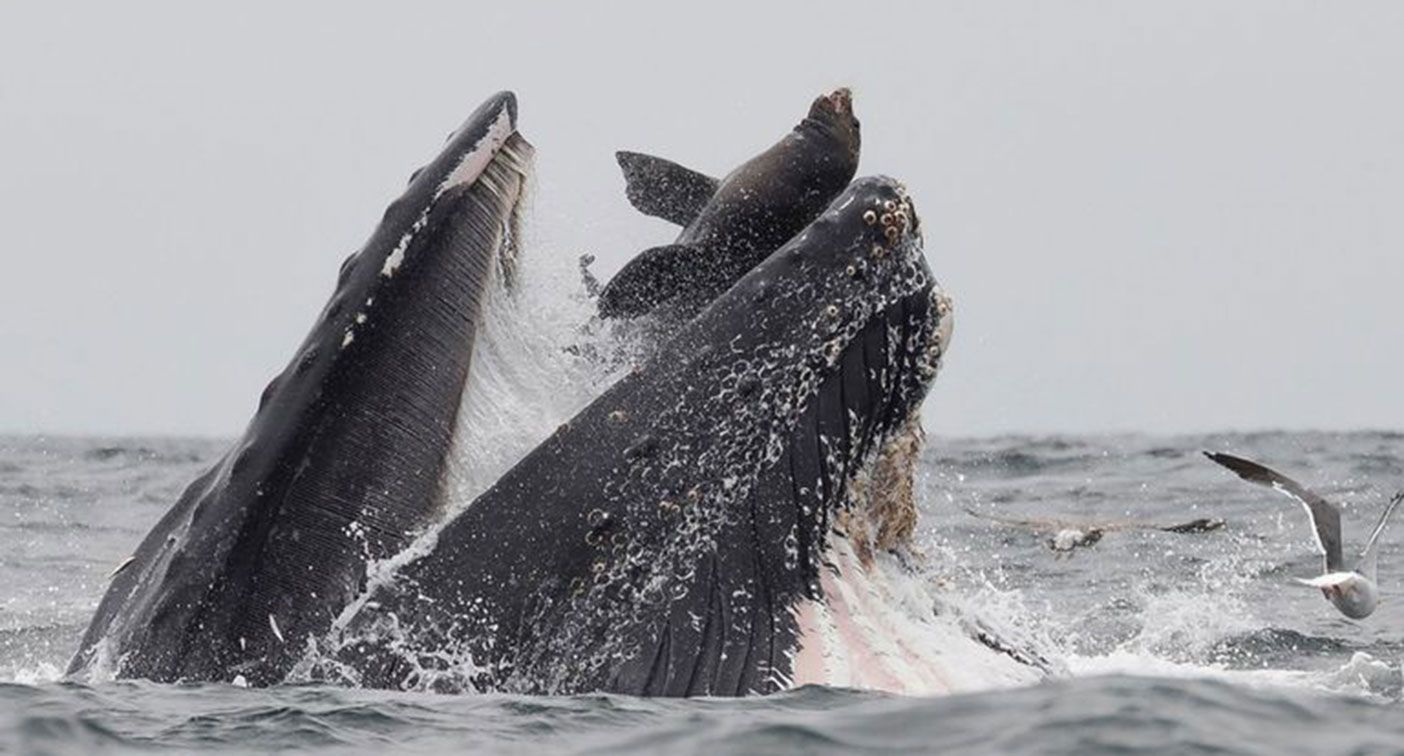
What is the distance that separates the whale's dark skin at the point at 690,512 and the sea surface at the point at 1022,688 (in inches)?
4.5

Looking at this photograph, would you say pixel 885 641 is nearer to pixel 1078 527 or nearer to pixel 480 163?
pixel 480 163

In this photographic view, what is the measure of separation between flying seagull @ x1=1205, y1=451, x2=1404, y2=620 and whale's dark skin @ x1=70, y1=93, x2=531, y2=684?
12.7ft

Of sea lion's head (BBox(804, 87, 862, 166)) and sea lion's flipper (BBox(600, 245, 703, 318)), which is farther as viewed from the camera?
sea lion's head (BBox(804, 87, 862, 166))

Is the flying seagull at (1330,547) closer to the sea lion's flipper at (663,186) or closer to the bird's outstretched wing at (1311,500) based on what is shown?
the bird's outstretched wing at (1311,500)

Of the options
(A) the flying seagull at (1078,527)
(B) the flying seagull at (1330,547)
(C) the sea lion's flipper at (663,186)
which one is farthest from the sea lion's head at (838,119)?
(B) the flying seagull at (1330,547)

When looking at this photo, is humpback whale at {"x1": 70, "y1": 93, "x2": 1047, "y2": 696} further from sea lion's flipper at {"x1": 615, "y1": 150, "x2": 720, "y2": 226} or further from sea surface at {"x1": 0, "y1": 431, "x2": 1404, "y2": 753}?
sea lion's flipper at {"x1": 615, "y1": 150, "x2": 720, "y2": 226}

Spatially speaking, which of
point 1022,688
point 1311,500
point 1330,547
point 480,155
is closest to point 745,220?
point 480,155

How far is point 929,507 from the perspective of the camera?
2222 centimetres

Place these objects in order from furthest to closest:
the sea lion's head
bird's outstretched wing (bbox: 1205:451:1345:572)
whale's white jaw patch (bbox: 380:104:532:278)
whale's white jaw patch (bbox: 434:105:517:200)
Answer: bird's outstretched wing (bbox: 1205:451:1345:572)
the sea lion's head
whale's white jaw patch (bbox: 434:105:517:200)
whale's white jaw patch (bbox: 380:104:532:278)

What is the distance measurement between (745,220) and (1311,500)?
421 cm

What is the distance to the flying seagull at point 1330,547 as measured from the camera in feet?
32.6

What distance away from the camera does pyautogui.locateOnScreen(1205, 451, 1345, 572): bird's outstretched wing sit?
9.92 metres

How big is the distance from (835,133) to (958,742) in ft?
6.52

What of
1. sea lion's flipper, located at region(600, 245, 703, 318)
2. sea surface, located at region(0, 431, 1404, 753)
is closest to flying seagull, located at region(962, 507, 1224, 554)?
sea surface, located at region(0, 431, 1404, 753)
